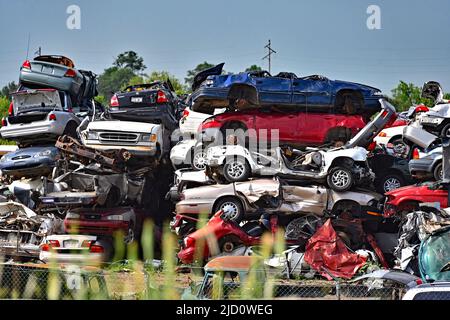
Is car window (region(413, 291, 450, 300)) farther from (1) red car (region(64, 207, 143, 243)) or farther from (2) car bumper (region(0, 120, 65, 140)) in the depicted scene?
(2) car bumper (region(0, 120, 65, 140))

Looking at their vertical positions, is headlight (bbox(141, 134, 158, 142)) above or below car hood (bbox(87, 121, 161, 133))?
below

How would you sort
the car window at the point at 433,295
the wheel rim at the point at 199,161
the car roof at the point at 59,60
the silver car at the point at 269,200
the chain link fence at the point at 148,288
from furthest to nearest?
the car roof at the point at 59,60 → the wheel rim at the point at 199,161 → the silver car at the point at 269,200 → the chain link fence at the point at 148,288 → the car window at the point at 433,295

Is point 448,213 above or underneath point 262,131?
underneath

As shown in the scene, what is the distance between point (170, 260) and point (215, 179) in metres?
9.72

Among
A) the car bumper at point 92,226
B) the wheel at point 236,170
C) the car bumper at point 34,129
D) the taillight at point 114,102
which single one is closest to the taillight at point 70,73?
the car bumper at point 34,129

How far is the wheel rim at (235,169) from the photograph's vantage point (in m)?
17.7

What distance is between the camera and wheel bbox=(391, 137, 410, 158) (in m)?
20.4

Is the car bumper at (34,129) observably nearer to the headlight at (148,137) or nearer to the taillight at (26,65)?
the taillight at (26,65)

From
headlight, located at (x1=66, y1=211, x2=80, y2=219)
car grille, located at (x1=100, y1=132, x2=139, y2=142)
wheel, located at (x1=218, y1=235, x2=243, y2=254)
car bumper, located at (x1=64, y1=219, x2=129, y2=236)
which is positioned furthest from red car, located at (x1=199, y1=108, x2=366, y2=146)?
headlight, located at (x1=66, y1=211, x2=80, y2=219)

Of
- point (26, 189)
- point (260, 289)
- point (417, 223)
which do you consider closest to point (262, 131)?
point (417, 223)

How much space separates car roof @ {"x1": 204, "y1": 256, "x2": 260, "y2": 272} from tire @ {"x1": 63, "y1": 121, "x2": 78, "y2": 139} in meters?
10.6

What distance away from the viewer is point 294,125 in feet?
64.3

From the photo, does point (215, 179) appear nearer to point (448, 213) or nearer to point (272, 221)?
point (272, 221)

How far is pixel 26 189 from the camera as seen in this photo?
20125 mm
